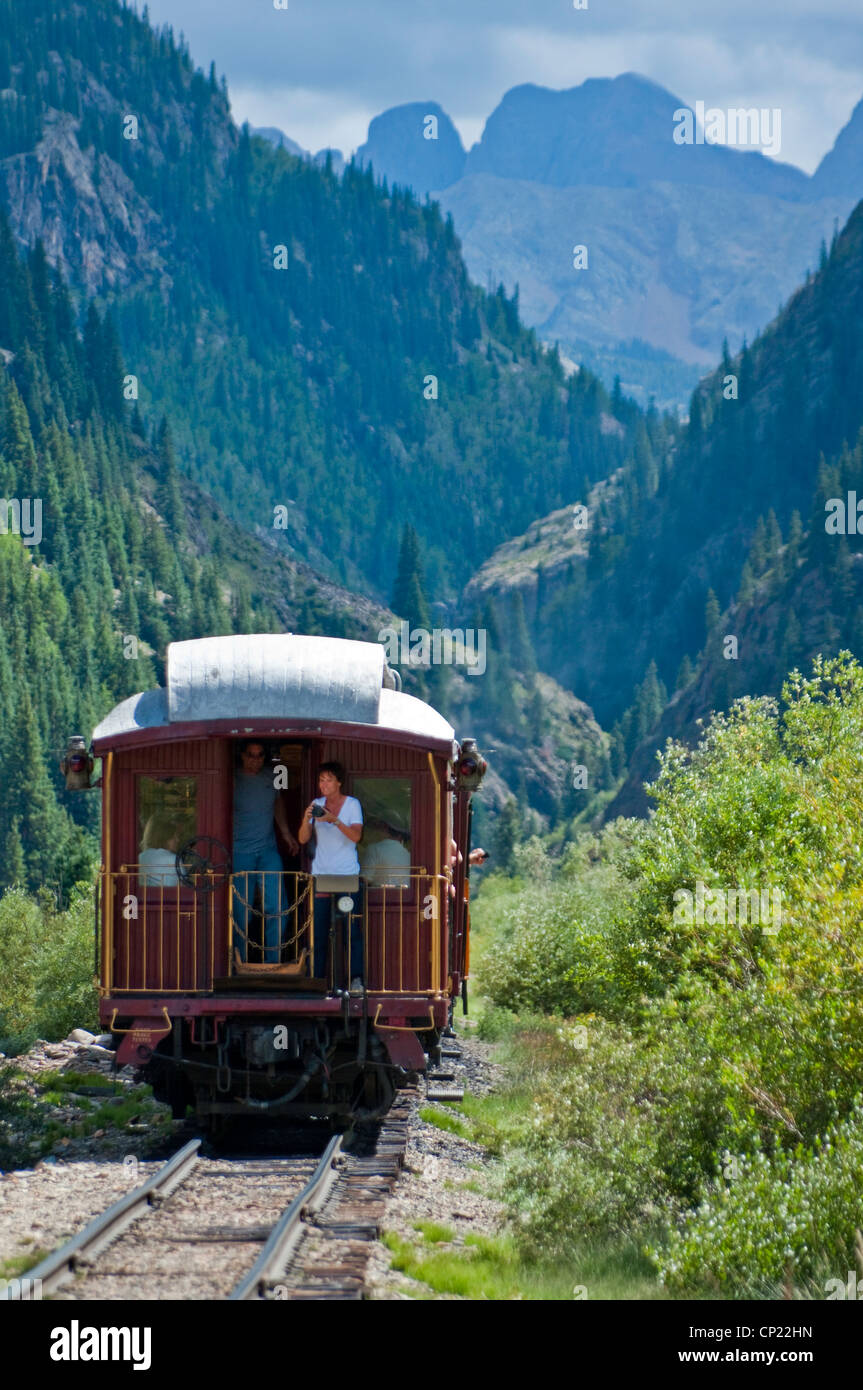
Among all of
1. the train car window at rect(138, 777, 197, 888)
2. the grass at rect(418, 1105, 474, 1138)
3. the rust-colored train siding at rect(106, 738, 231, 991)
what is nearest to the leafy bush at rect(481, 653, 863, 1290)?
the grass at rect(418, 1105, 474, 1138)

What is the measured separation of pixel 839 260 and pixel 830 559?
57.4 metres

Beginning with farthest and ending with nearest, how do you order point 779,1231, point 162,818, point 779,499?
point 779,499 → point 162,818 → point 779,1231

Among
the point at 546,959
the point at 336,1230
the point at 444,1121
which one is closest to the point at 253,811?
the point at 444,1121

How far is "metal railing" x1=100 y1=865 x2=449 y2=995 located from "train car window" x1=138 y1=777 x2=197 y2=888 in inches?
5.4

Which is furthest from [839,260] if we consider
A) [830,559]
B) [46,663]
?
[46,663]

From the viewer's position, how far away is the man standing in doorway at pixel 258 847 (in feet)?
48.3

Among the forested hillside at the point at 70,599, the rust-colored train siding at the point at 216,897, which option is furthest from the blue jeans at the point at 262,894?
the forested hillside at the point at 70,599

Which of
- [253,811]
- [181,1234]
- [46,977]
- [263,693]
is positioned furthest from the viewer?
[46,977]

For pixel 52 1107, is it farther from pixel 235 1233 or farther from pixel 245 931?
pixel 235 1233

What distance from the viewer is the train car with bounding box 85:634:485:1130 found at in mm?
14492

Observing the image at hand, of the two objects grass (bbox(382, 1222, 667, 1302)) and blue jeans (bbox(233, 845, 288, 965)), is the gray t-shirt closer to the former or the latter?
blue jeans (bbox(233, 845, 288, 965))

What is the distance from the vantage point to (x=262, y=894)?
48.3ft

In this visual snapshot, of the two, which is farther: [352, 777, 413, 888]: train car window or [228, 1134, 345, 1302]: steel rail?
[352, 777, 413, 888]: train car window

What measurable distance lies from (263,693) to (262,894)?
1861 millimetres
